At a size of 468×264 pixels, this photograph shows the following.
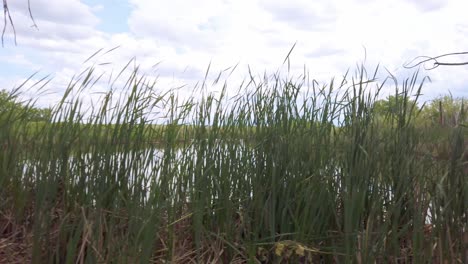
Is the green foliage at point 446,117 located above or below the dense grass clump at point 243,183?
above

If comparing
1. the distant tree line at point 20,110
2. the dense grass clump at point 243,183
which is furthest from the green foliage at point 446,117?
the distant tree line at point 20,110

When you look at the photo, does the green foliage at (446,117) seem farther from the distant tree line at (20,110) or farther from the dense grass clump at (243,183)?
the distant tree line at (20,110)

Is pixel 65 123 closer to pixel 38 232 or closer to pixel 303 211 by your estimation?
pixel 38 232

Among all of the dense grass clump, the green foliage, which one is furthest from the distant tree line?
the green foliage

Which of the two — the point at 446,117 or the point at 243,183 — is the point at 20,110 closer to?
the point at 243,183

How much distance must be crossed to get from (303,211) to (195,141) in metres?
0.58

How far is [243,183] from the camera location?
2.37 meters

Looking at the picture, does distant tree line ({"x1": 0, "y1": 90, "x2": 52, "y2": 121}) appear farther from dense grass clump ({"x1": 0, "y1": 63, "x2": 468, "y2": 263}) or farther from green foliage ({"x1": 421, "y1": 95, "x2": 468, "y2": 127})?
green foliage ({"x1": 421, "y1": 95, "x2": 468, "y2": 127})

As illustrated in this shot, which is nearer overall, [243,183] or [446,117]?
[243,183]

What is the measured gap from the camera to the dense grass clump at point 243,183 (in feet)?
6.95

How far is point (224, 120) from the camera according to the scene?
8.39 ft

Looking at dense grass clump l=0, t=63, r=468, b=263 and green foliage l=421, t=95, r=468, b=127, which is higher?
green foliage l=421, t=95, r=468, b=127

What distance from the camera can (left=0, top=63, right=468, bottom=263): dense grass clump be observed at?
212 centimetres

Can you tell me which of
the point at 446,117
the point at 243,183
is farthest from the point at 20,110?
the point at 446,117
